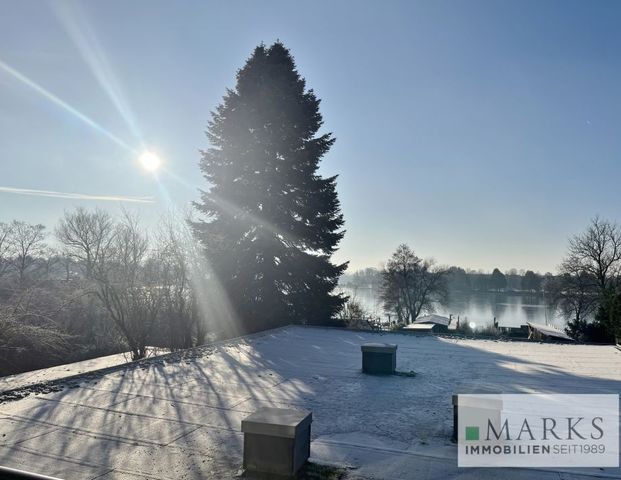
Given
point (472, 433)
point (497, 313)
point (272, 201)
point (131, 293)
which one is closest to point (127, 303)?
point (131, 293)

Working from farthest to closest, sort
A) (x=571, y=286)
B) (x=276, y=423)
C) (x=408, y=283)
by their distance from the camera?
(x=408, y=283), (x=571, y=286), (x=276, y=423)

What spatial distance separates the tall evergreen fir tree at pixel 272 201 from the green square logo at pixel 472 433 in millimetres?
12370

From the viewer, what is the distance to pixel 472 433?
4.10 m

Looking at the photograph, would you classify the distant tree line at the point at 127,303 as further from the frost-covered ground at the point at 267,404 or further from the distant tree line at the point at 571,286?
the distant tree line at the point at 571,286

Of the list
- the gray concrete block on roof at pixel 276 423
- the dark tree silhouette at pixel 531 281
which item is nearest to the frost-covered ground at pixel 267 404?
the gray concrete block on roof at pixel 276 423

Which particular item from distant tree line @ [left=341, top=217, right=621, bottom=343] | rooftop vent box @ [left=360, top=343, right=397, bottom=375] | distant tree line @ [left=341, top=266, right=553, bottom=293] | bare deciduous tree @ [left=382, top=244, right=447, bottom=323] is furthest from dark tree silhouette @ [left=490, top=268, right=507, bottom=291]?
rooftop vent box @ [left=360, top=343, right=397, bottom=375]

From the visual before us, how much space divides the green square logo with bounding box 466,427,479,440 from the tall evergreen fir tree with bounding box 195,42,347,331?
12370 mm

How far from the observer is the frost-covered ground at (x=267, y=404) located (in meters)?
3.60

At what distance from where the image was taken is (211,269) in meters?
15.3

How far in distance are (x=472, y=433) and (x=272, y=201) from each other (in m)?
13.9

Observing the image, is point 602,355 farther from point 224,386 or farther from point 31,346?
point 31,346

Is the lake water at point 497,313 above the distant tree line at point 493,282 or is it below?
below

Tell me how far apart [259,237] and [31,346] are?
8744 mm

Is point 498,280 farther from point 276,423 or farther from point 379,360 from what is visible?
point 276,423
